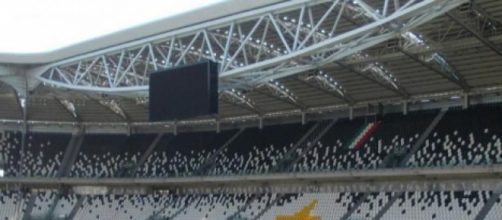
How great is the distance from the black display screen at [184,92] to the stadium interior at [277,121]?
381 mm

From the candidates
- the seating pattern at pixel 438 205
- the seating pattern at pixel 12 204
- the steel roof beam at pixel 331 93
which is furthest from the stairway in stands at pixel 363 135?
the seating pattern at pixel 12 204

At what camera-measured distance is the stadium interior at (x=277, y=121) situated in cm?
2383

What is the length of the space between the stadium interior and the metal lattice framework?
8 cm

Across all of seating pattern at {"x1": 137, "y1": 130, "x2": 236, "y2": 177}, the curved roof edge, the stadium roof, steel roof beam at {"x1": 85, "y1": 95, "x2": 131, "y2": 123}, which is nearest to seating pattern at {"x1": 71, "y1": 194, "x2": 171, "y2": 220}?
seating pattern at {"x1": 137, "y1": 130, "x2": 236, "y2": 177}

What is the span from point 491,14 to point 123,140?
2665cm

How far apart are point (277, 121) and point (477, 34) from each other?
58.0 feet

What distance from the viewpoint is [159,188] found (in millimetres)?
41562

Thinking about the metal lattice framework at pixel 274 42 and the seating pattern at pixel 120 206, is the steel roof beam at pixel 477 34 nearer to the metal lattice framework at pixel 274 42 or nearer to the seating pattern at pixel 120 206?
the metal lattice framework at pixel 274 42

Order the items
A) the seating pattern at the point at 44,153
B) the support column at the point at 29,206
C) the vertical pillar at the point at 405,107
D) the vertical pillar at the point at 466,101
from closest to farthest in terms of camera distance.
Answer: the vertical pillar at the point at 466,101
the vertical pillar at the point at 405,107
the support column at the point at 29,206
the seating pattern at the point at 44,153

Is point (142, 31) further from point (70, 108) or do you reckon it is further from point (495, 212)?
point (70, 108)

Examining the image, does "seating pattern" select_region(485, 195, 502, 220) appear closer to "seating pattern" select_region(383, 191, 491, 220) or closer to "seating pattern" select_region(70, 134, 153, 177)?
"seating pattern" select_region(383, 191, 491, 220)

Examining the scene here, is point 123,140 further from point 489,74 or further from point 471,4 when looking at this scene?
point 471,4

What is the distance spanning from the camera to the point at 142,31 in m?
26.4

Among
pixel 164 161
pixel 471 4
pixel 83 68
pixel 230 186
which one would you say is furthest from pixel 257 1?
pixel 164 161
